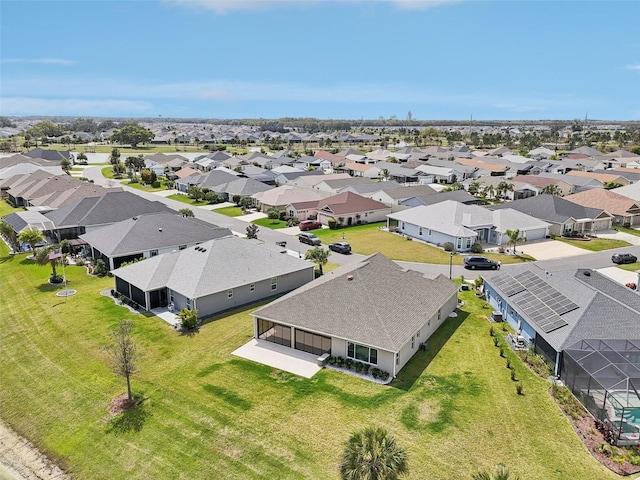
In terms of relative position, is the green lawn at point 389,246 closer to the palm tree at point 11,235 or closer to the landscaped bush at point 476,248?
the landscaped bush at point 476,248

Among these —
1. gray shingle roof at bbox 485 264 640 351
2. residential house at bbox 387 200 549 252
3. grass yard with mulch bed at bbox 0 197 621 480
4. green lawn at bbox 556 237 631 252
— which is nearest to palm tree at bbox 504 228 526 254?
residential house at bbox 387 200 549 252

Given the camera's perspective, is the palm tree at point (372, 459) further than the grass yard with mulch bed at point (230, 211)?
No

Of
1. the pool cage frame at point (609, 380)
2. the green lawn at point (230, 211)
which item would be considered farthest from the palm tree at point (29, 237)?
the pool cage frame at point (609, 380)

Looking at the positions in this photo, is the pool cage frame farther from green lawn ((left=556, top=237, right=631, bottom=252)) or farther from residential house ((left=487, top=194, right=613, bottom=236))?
residential house ((left=487, top=194, right=613, bottom=236))

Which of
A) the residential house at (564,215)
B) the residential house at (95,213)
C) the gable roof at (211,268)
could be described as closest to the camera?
the gable roof at (211,268)

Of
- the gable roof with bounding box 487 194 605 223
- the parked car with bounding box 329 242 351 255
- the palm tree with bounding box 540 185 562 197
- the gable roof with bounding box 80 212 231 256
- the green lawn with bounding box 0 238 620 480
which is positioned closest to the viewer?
the green lawn with bounding box 0 238 620 480

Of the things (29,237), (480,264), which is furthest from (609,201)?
(29,237)

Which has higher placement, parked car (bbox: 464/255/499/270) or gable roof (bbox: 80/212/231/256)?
gable roof (bbox: 80/212/231/256)
